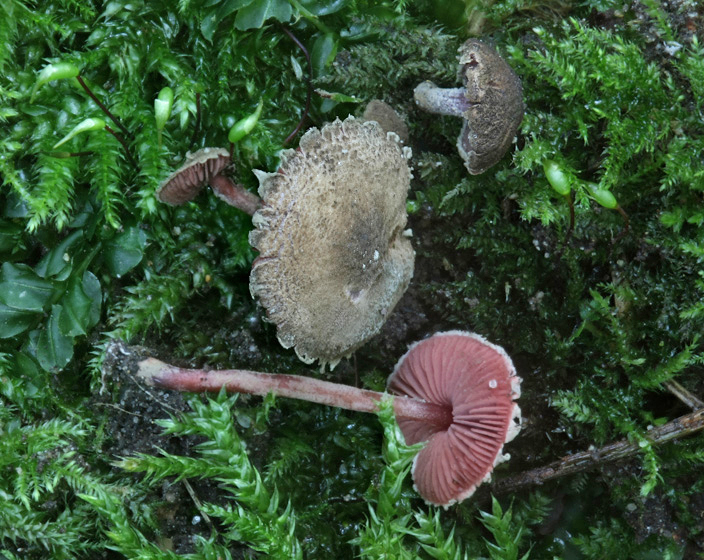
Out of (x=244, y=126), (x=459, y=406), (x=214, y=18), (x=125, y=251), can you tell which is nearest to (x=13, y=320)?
(x=125, y=251)

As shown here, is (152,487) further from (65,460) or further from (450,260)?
(450,260)

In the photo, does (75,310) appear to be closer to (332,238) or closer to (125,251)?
(125,251)

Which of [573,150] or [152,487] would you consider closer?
[152,487]

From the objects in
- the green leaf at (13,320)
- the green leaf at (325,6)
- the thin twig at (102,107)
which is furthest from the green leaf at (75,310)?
the green leaf at (325,6)

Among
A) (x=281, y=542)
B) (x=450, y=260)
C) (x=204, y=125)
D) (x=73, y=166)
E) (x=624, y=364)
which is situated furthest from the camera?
(x=450, y=260)

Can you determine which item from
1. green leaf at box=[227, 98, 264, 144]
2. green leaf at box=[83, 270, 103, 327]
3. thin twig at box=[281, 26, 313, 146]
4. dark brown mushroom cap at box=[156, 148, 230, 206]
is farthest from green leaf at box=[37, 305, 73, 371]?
thin twig at box=[281, 26, 313, 146]

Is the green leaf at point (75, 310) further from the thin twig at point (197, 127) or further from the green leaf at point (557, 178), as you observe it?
the green leaf at point (557, 178)

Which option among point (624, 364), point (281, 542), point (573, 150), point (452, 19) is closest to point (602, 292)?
point (624, 364)
